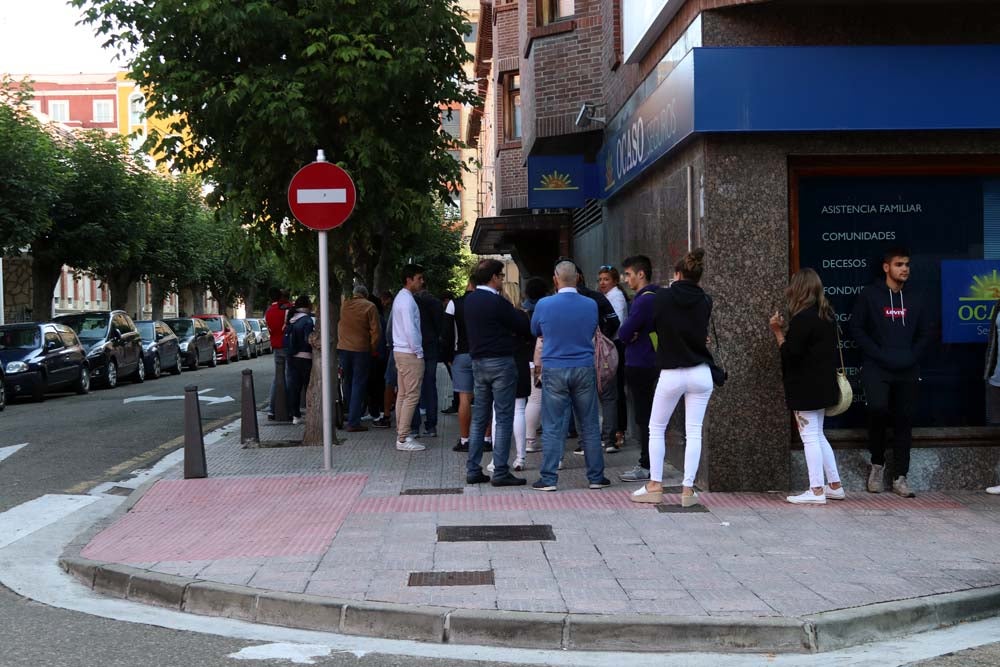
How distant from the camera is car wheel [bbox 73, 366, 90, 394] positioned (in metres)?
25.5

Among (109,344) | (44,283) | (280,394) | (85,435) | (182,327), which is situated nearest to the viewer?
(85,435)

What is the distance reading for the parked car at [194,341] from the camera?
37781 millimetres

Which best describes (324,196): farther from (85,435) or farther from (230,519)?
(85,435)

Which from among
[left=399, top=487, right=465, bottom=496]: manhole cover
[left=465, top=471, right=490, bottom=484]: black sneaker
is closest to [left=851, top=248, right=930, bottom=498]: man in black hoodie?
[left=465, top=471, right=490, bottom=484]: black sneaker

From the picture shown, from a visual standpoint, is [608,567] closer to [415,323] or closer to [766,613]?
[766,613]

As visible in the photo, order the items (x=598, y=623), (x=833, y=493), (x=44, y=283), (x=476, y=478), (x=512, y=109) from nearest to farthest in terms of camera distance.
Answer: (x=598, y=623)
(x=833, y=493)
(x=476, y=478)
(x=512, y=109)
(x=44, y=283)

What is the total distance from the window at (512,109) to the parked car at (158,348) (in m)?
11.4

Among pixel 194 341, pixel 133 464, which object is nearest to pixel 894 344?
pixel 133 464

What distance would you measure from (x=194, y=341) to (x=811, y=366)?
31.4 metres

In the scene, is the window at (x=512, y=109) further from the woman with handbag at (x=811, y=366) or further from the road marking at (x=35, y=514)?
the woman with handbag at (x=811, y=366)

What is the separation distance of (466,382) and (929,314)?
15.5 feet

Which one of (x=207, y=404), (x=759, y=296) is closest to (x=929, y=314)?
(x=759, y=296)

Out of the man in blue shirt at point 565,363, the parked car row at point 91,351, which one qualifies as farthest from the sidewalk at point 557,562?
the parked car row at point 91,351

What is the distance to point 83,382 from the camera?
25.7 metres
